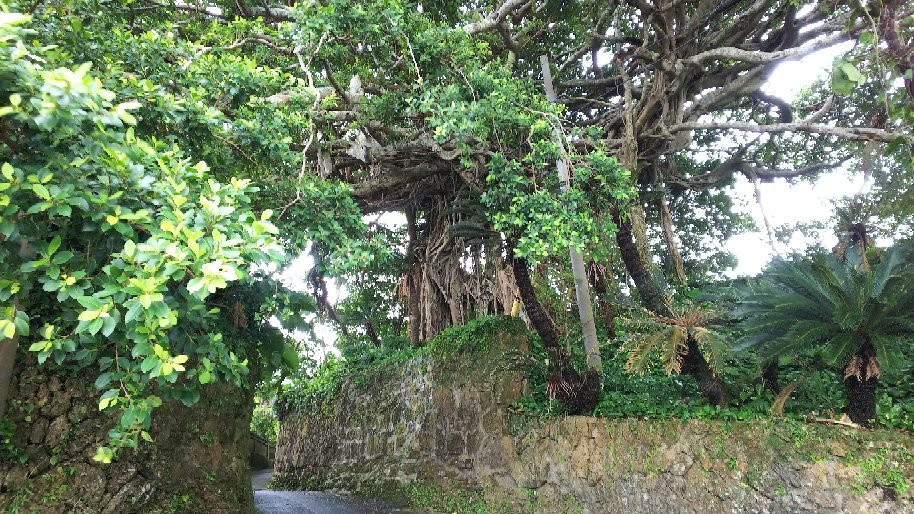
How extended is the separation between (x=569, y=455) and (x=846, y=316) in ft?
9.40

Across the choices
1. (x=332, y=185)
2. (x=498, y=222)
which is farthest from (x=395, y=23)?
(x=498, y=222)

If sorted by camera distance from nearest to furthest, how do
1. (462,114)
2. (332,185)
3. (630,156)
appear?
(332,185) < (462,114) < (630,156)

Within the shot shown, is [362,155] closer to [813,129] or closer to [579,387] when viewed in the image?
[579,387]

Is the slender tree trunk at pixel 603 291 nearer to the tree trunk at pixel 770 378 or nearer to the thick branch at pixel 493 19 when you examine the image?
the tree trunk at pixel 770 378

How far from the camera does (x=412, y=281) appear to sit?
902cm

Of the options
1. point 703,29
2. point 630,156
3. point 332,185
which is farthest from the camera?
point 703,29

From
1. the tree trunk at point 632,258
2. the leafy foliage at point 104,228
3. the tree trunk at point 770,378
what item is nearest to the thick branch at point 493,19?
the tree trunk at point 632,258

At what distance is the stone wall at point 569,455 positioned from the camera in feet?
12.7

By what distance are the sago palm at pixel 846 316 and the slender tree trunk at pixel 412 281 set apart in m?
5.22

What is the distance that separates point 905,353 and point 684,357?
6.65 feet

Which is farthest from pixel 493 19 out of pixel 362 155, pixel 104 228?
pixel 104 228

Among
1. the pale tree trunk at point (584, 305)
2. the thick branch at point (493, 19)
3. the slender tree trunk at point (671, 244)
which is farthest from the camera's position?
the slender tree trunk at point (671, 244)

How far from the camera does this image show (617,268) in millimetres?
8914

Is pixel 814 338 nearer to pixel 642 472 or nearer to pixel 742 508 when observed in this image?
pixel 742 508
